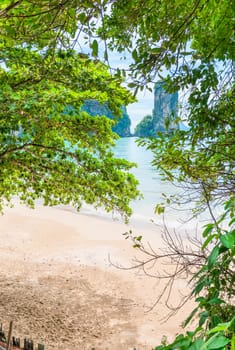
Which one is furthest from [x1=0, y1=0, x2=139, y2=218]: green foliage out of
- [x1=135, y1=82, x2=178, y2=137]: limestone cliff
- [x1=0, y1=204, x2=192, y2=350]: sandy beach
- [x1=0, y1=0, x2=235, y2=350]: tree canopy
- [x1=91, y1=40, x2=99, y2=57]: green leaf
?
[x1=0, y1=204, x2=192, y2=350]: sandy beach

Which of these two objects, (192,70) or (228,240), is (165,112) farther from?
(228,240)

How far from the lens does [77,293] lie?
8.26 meters

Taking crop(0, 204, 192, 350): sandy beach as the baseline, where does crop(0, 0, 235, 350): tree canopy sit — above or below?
above

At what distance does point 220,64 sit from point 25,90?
2699 millimetres

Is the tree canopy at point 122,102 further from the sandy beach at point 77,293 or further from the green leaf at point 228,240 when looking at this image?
the sandy beach at point 77,293

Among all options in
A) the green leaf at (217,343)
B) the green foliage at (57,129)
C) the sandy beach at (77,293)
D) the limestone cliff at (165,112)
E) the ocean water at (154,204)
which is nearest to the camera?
the green leaf at (217,343)

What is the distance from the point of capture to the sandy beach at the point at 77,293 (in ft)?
20.7

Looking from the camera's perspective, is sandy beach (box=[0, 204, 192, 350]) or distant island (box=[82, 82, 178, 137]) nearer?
distant island (box=[82, 82, 178, 137])

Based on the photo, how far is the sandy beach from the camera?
6.30 meters

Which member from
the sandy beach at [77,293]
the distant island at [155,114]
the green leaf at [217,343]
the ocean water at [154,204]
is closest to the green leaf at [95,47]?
the distant island at [155,114]

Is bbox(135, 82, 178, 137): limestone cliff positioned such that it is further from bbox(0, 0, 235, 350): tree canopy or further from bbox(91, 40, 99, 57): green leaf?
bbox(91, 40, 99, 57): green leaf

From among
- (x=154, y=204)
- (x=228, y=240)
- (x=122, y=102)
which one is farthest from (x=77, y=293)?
(x=154, y=204)

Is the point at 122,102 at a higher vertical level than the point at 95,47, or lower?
higher

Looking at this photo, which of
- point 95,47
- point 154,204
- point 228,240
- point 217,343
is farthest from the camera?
point 154,204
